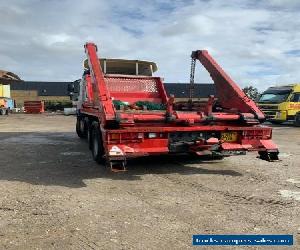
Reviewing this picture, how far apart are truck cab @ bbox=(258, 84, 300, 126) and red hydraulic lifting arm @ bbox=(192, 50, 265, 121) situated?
13.0m

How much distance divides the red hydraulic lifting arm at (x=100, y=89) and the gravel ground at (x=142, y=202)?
1.20 meters

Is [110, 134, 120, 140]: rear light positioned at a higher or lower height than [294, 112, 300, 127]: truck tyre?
higher

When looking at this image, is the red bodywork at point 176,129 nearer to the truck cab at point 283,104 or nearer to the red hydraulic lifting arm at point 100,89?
the red hydraulic lifting arm at point 100,89

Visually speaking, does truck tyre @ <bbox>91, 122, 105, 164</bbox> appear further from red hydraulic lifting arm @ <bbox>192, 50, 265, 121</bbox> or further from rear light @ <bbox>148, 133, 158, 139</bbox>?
red hydraulic lifting arm @ <bbox>192, 50, 265, 121</bbox>

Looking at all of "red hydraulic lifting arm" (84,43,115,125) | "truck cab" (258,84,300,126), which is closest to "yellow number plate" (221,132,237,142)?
"red hydraulic lifting arm" (84,43,115,125)

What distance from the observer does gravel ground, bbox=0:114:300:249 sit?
461 centimetres

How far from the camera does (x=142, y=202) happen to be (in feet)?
19.6

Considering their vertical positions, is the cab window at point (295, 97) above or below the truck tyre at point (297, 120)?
above

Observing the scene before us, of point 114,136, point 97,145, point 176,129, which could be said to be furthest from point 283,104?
point 114,136

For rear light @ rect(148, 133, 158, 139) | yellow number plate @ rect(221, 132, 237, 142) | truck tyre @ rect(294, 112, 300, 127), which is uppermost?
rear light @ rect(148, 133, 158, 139)

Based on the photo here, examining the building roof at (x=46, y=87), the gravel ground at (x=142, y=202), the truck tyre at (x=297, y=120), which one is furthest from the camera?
the building roof at (x=46, y=87)

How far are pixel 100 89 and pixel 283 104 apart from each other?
16.5 metres

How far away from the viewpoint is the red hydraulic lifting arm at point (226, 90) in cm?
869

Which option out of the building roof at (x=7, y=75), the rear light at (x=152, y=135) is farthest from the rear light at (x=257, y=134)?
the building roof at (x=7, y=75)
